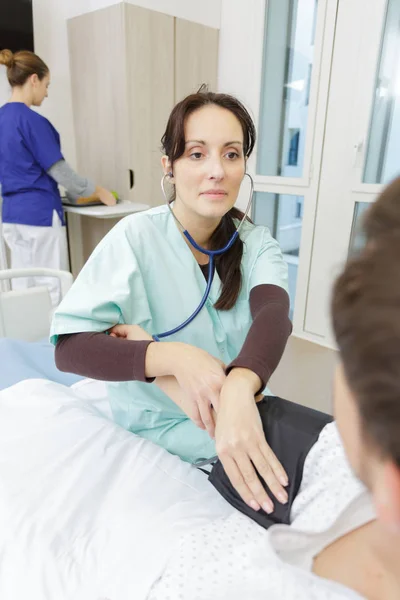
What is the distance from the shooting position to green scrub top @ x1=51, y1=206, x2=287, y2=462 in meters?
0.91

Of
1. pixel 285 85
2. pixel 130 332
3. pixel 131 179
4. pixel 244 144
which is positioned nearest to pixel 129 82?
pixel 131 179

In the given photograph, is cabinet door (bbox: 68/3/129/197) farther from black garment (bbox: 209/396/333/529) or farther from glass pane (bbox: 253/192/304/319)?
black garment (bbox: 209/396/333/529)

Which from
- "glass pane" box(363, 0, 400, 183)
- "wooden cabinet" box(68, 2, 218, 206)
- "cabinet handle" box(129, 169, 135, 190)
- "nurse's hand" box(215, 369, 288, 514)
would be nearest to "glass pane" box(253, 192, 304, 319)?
"glass pane" box(363, 0, 400, 183)

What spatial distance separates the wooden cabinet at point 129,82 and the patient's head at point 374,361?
7.84 feet

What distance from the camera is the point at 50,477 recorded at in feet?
2.56

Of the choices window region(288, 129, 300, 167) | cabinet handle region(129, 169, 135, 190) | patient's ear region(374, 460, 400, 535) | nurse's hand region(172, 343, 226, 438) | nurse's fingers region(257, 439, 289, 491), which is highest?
window region(288, 129, 300, 167)

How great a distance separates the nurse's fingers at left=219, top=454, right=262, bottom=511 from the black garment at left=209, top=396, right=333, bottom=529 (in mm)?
20

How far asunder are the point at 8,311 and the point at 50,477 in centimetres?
90

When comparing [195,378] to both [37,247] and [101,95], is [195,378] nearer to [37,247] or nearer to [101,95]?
[37,247]

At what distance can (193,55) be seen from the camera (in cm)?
289

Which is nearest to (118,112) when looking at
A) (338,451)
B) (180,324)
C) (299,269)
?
(299,269)

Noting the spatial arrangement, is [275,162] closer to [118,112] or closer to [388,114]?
[388,114]

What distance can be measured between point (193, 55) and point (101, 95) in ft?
2.25

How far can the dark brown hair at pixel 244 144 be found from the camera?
100 centimetres
